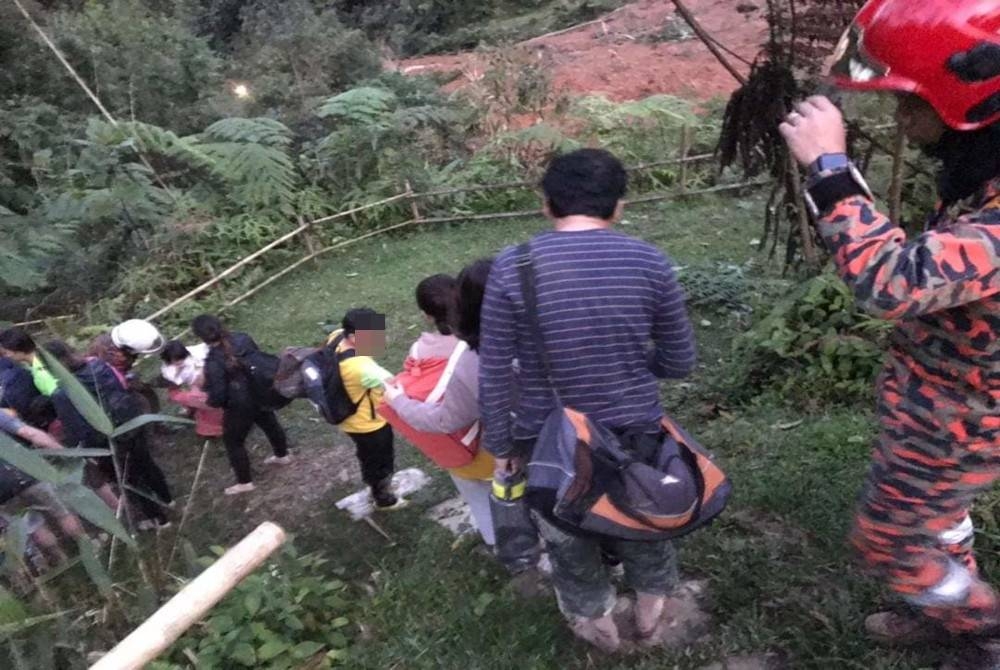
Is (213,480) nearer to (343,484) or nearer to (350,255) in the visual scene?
(343,484)

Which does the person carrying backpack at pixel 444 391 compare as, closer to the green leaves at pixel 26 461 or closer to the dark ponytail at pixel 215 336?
the green leaves at pixel 26 461

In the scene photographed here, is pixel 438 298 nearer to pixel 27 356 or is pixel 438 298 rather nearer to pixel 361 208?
pixel 27 356

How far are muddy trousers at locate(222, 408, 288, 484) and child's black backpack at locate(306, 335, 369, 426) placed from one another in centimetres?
95

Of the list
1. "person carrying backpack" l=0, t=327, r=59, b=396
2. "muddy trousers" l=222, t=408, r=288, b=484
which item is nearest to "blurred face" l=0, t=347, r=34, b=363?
"person carrying backpack" l=0, t=327, r=59, b=396

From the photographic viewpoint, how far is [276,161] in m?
9.99

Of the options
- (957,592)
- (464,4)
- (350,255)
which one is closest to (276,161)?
(350,255)

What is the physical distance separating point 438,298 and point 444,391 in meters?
0.36

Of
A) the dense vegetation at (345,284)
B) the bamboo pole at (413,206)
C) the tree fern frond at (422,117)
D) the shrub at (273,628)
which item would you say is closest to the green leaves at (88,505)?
the dense vegetation at (345,284)

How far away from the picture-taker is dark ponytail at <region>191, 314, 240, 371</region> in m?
4.18

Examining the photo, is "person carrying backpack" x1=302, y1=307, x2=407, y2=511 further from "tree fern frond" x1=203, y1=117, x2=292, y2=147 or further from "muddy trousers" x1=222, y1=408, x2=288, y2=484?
"tree fern frond" x1=203, y1=117, x2=292, y2=147

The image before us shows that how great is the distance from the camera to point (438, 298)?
2875mm

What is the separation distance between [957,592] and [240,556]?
191cm

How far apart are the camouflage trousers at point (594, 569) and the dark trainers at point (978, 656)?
0.80 meters

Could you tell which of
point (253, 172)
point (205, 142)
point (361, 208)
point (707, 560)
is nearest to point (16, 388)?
point (707, 560)
